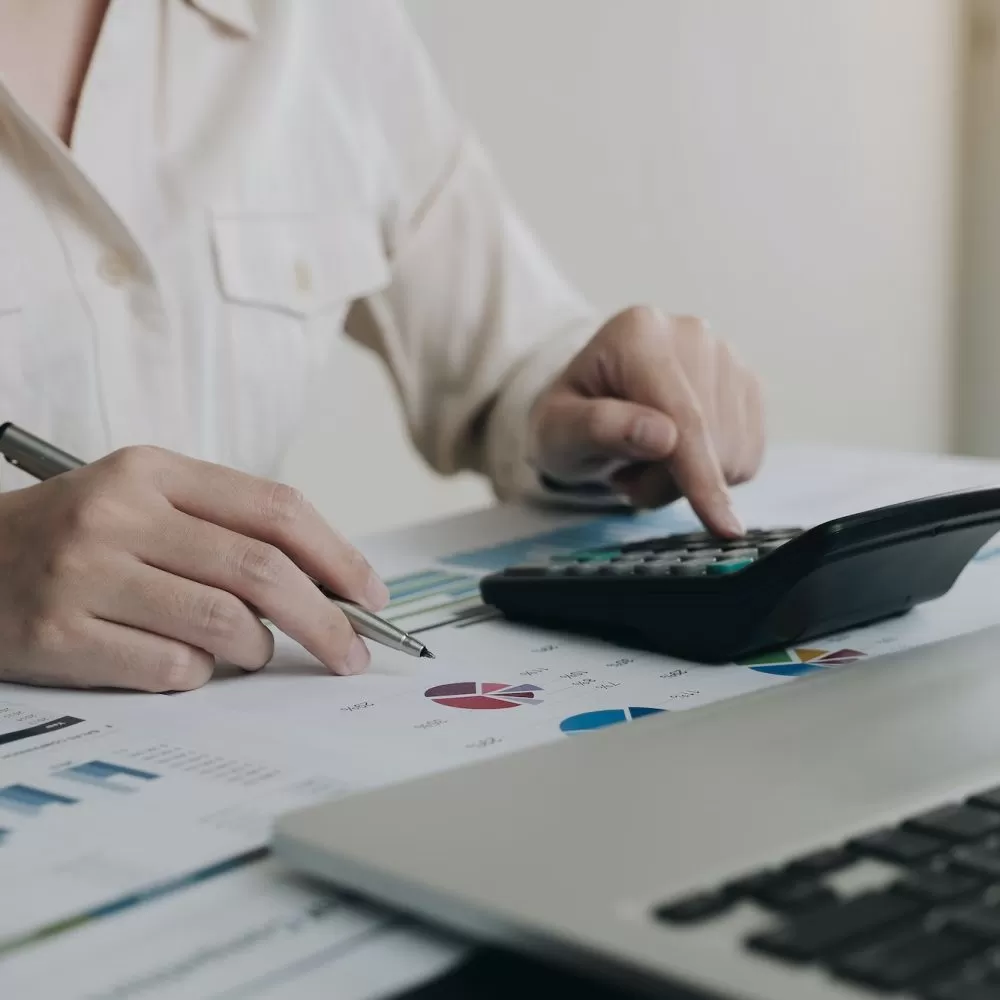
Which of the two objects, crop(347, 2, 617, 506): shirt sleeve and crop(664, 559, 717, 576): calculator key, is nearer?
crop(664, 559, 717, 576): calculator key

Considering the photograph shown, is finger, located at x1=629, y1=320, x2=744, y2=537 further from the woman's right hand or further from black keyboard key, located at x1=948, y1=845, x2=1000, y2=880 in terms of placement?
black keyboard key, located at x1=948, y1=845, x2=1000, y2=880

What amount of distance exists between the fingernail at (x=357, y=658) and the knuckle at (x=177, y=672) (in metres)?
0.05

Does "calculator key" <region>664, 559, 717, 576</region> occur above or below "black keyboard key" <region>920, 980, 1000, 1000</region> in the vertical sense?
above

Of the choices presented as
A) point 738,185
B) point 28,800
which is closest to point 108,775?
point 28,800

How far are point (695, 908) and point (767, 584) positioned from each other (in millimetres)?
231

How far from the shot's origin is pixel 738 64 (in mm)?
1873

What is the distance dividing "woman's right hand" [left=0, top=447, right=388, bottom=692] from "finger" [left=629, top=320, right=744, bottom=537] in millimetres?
201

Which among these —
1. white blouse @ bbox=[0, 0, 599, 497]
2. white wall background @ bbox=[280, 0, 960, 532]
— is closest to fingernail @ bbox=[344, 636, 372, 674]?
white blouse @ bbox=[0, 0, 599, 497]

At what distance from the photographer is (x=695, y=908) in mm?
228

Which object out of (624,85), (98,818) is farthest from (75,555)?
(624,85)

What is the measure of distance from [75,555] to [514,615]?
165 millimetres

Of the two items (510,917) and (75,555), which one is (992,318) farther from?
(510,917)

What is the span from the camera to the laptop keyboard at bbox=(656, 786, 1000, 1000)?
21 centimetres

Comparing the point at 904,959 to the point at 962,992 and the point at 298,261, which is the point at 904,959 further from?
the point at 298,261
